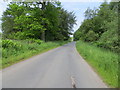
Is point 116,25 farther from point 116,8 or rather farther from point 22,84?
point 22,84

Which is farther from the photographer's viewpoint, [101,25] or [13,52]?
[101,25]

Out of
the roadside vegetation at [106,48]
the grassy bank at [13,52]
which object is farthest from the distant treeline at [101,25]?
the grassy bank at [13,52]

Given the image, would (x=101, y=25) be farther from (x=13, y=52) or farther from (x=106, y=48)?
(x=13, y=52)

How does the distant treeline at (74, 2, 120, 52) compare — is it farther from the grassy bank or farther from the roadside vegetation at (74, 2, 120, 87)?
the grassy bank

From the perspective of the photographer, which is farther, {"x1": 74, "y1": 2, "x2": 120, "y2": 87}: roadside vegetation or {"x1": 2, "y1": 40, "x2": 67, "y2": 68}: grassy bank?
{"x1": 2, "y1": 40, "x2": 67, "y2": 68}: grassy bank

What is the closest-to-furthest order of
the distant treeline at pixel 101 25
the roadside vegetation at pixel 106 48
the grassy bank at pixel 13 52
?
the roadside vegetation at pixel 106 48 < the grassy bank at pixel 13 52 < the distant treeline at pixel 101 25

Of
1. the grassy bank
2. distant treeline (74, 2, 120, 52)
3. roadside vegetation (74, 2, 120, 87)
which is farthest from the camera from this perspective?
distant treeline (74, 2, 120, 52)

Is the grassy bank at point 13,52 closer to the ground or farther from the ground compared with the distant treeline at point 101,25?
closer to the ground

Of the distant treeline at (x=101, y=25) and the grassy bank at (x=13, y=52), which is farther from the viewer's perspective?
the distant treeline at (x=101, y=25)

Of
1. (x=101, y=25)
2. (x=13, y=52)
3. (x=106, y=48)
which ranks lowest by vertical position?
(x=106, y=48)

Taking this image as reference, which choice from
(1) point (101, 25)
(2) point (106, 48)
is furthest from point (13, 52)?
(1) point (101, 25)

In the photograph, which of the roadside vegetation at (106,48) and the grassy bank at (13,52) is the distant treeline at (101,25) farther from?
the grassy bank at (13,52)

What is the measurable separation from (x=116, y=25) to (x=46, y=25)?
886 inches

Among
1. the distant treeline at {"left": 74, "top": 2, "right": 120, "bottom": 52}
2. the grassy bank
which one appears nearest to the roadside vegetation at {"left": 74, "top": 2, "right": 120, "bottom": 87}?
the distant treeline at {"left": 74, "top": 2, "right": 120, "bottom": 52}
